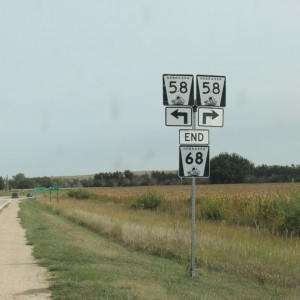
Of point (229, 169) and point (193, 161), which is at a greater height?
point (229, 169)

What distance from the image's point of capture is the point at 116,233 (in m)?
18.8

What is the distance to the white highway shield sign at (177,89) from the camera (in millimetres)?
9680

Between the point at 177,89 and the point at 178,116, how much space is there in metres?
0.52

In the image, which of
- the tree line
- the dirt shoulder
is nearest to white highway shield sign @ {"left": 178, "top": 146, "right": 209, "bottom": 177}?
the dirt shoulder

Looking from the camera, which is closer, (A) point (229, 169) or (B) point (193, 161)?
(B) point (193, 161)

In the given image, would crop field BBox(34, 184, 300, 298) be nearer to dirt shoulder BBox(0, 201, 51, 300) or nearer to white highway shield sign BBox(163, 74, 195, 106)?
dirt shoulder BBox(0, 201, 51, 300)

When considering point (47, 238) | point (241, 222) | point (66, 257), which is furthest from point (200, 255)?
point (241, 222)

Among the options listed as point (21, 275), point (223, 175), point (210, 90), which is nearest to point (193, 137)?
point (210, 90)

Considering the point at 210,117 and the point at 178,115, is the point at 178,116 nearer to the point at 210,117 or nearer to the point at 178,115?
the point at 178,115

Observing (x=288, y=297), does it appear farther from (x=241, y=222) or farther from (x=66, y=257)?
(x=241, y=222)

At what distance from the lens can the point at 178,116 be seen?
9734mm

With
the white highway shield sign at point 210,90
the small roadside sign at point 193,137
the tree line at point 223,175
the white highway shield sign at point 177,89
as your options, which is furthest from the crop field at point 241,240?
the tree line at point 223,175

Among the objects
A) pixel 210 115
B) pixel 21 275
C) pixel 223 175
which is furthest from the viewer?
pixel 223 175

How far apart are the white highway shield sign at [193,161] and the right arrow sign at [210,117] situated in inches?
19.3
